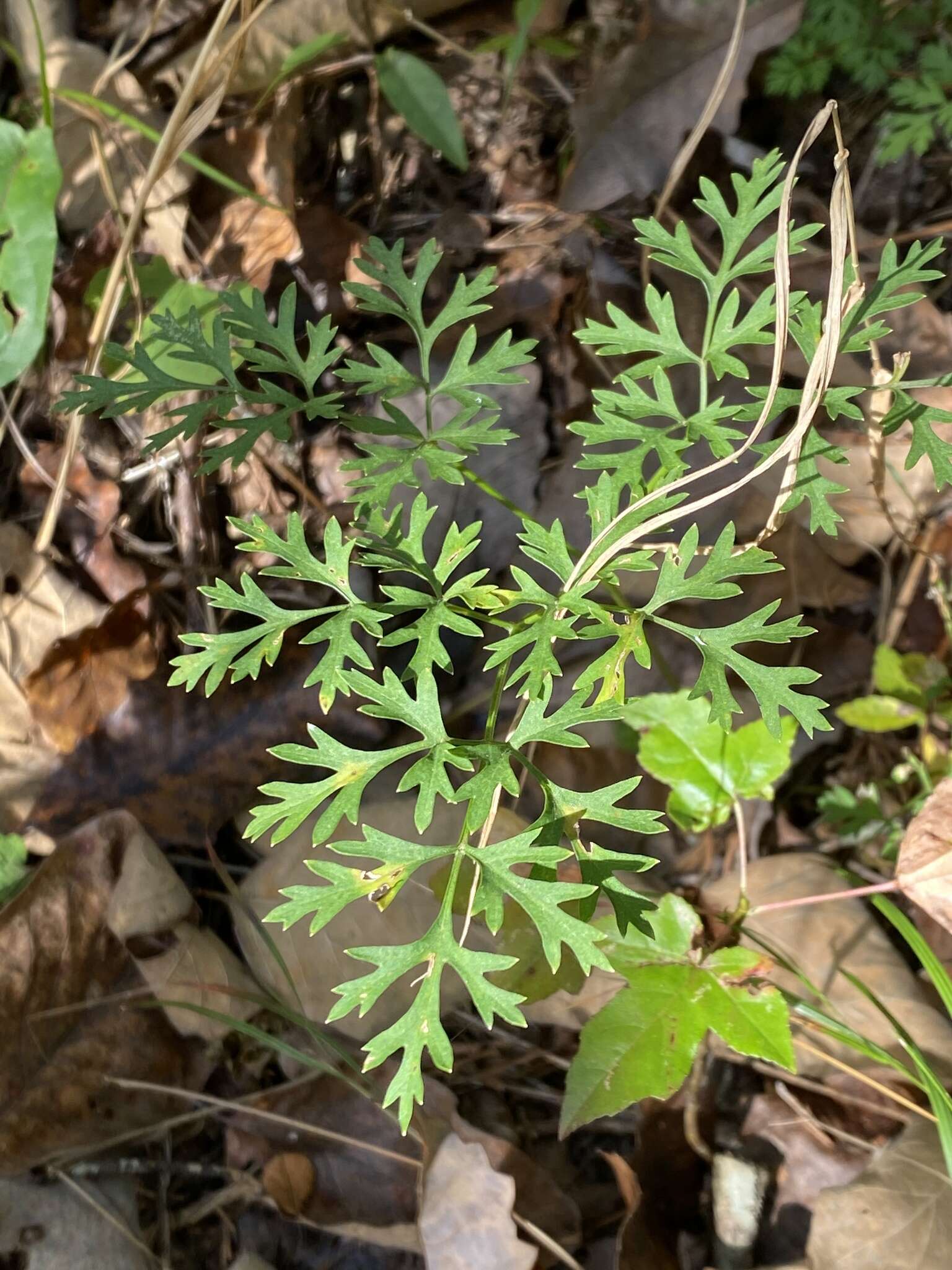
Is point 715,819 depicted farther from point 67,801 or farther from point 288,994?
point 67,801

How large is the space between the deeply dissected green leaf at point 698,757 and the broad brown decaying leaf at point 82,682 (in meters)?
1.20

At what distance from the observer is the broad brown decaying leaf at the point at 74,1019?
6.73 ft

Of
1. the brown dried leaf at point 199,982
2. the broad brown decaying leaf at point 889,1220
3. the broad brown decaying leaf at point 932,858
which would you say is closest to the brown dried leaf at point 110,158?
the brown dried leaf at point 199,982

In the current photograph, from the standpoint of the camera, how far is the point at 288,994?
2139 millimetres

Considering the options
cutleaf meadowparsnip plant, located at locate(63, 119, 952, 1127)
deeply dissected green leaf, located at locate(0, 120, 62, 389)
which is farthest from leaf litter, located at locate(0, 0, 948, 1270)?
cutleaf meadowparsnip plant, located at locate(63, 119, 952, 1127)

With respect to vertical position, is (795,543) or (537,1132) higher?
(795,543)

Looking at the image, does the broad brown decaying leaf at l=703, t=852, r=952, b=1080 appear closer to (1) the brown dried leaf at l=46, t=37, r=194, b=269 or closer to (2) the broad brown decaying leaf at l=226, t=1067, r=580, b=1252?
(2) the broad brown decaying leaf at l=226, t=1067, r=580, b=1252

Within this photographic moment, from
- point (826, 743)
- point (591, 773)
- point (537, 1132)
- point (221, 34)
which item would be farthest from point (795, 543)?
point (221, 34)

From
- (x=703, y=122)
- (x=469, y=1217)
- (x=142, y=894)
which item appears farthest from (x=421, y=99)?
(x=469, y=1217)

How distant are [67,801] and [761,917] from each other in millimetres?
1603

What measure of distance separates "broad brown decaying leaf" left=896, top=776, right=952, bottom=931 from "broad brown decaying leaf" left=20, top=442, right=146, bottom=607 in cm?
184

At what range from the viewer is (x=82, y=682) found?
2.33 metres

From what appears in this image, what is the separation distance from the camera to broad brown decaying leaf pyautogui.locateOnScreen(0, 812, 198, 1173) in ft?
6.73

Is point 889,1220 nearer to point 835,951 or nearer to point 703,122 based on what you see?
point 835,951
